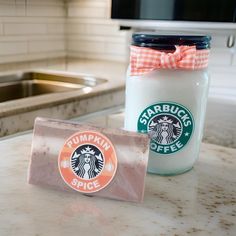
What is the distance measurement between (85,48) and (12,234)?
1764 millimetres

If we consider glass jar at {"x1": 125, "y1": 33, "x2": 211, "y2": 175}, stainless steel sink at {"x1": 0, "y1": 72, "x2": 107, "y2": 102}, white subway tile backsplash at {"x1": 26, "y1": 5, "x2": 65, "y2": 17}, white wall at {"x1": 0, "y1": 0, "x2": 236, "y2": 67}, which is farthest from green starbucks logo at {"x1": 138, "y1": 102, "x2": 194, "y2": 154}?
white subway tile backsplash at {"x1": 26, "y1": 5, "x2": 65, "y2": 17}

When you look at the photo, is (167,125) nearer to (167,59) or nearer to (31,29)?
(167,59)

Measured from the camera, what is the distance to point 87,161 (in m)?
0.51

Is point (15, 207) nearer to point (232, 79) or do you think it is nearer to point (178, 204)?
point (178, 204)

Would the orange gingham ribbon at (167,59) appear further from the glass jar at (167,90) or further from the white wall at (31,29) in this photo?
the white wall at (31,29)

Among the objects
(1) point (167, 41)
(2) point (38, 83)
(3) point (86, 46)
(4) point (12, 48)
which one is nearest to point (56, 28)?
(3) point (86, 46)

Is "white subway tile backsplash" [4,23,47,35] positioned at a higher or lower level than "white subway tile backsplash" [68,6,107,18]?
lower

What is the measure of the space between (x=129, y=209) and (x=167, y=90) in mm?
174

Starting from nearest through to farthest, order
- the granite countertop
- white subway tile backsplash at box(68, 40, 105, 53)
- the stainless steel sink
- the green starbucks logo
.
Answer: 1. the granite countertop
2. the green starbucks logo
3. the stainless steel sink
4. white subway tile backsplash at box(68, 40, 105, 53)

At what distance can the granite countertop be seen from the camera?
0.43 meters

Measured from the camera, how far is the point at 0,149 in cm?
68

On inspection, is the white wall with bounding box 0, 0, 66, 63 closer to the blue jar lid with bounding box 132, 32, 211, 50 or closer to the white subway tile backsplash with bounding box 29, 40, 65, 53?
the white subway tile backsplash with bounding box 29, 40, 65, 53

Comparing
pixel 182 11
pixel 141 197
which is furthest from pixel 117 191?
→ pixel 182 11

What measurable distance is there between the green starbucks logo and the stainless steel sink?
102 cm
